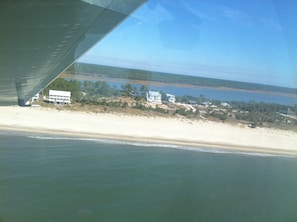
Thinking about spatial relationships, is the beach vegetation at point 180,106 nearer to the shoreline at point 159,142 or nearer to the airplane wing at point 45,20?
the shoreline at point 159,142

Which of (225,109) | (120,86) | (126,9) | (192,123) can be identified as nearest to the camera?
(126,9)

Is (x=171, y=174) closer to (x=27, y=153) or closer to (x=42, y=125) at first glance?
Answer: (x=27, y=153)

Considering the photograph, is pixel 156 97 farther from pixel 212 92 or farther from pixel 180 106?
pixel 212 92

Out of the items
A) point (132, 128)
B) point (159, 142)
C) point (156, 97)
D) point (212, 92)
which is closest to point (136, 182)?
point (156, 97)

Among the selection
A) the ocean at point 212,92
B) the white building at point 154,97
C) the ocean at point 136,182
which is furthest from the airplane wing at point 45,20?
the white building at point 154,97

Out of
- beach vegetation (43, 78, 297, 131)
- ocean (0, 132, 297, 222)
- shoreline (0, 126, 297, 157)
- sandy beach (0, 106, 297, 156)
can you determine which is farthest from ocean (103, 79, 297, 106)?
shoreline (0, 126, 297, 157)

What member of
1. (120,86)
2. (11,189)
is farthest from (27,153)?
(120,86)
